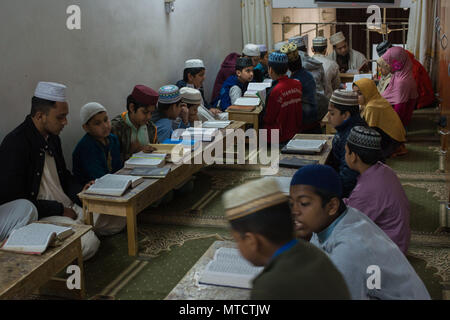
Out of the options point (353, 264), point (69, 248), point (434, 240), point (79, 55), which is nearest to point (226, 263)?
point (353, 264)

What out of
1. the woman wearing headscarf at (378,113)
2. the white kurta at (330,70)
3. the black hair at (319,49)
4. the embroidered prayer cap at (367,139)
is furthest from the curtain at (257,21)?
the embroidered prayer cap at (367,139)

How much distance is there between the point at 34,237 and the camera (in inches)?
111

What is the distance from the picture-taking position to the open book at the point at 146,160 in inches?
158

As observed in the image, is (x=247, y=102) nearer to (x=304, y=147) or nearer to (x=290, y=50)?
(x=290, y=50)

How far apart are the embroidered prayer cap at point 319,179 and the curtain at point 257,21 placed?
7.04 m

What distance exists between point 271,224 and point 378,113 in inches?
161

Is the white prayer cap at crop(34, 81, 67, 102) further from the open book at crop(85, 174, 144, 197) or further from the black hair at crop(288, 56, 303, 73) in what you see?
the black hair at crop(288, 56, 303, 73)

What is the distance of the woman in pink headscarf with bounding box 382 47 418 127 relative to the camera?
621 cm

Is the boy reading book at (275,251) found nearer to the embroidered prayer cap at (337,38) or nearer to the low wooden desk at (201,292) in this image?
the low wooden desk at (201,292)

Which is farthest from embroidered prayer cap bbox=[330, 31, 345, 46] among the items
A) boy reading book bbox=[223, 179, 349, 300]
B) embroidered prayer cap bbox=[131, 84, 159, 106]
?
boy reading book bbox=[223, 179, 349, 300]

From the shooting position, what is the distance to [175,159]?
420 centimetres

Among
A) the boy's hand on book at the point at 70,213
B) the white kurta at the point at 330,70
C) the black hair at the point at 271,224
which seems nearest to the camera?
the black hair at the point at 271,224

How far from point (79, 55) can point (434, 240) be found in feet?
10.9

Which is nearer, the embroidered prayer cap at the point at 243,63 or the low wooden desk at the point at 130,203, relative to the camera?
the low wooden desk at the point at 130,203
